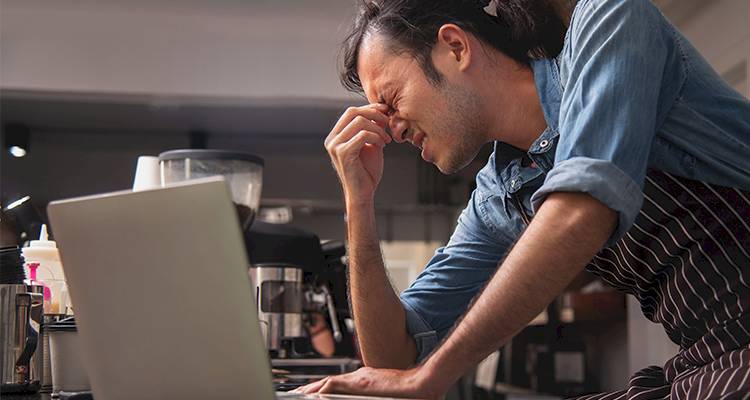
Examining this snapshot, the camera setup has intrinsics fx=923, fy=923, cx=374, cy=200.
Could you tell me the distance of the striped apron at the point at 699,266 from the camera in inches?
43.3

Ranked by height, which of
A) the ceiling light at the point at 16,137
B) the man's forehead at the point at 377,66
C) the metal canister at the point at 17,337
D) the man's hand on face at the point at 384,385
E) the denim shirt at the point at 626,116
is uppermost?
the ceiling light at the point at 16,137

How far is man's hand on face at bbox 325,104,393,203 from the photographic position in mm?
1479

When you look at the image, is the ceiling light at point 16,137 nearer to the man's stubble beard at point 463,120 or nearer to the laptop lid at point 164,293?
the man's stubble beard at point 463,120

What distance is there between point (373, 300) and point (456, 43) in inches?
16.7

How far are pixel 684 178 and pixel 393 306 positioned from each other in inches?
20.9

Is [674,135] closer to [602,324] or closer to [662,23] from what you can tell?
[662,23]

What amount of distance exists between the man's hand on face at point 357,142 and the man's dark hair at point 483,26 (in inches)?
4.4

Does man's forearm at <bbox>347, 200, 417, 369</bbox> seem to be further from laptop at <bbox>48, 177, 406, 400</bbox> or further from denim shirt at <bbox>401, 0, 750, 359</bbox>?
laptop at <bbox>48, 177, 406, 400</bbox>

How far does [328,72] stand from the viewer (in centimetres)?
569

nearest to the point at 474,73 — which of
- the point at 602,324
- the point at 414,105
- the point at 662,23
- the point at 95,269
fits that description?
the point at 414,105

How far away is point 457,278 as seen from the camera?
1.56 metres

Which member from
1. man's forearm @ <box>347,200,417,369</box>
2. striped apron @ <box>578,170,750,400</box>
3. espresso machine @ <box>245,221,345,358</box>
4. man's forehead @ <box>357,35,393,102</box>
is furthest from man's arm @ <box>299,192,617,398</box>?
espresso machine @ <box>245,221,345,358</box>

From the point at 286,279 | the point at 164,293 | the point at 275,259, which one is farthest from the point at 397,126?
the point at 275,259

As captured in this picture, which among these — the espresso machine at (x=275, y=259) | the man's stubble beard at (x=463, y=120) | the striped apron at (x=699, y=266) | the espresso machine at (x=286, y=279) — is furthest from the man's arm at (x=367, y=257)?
the espresso machine at (x=286, y=279)
